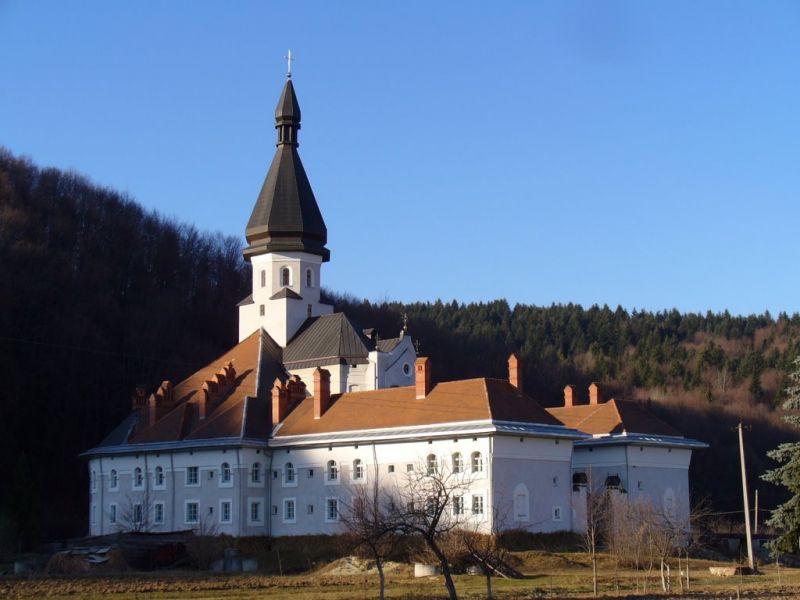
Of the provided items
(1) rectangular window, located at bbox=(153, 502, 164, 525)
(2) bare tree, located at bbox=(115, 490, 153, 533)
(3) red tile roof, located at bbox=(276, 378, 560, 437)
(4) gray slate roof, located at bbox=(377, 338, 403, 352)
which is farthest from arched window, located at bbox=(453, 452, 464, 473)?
(1) rectangular window, located at bbox=(153, 502, 164, 525)

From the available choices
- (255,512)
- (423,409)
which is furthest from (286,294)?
(423,409)

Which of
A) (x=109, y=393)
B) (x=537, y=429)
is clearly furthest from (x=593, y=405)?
(x=109, y=393)

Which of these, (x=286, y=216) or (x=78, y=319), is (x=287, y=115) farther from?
(x=78, y=319)

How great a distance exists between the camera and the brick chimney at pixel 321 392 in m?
62.6

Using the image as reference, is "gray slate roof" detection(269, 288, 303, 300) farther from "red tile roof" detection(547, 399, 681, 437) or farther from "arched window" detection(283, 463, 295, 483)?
"red tile roof" detection(547, 399, 681, 437)

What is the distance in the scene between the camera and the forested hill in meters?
78.2

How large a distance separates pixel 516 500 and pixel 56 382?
35.6 meters

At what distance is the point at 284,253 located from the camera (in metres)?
73.0

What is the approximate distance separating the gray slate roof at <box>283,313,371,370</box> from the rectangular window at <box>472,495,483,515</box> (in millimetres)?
14978

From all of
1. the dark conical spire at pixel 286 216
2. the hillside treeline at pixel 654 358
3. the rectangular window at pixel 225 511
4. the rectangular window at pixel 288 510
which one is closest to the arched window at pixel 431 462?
the rectangular window at pixel 288 510

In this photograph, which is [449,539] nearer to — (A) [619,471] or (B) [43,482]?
(A) [619,471]

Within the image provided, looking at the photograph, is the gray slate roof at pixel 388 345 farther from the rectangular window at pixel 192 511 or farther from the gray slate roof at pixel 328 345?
the rectangular window at pixel 192 511

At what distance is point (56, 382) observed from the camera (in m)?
80.6

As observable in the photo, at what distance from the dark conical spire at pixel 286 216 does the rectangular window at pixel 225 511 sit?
16.1 metres
